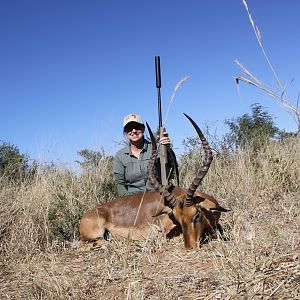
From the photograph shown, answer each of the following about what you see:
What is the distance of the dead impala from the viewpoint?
5.00 m

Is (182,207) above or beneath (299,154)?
beneath

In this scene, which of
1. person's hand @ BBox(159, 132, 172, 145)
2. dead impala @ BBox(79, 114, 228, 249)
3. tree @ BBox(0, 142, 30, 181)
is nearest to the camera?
dead impala @ BBox(79, 114, 228, 249)

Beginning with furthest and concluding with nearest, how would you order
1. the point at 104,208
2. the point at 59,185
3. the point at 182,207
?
the point at 59,185 < the point at 104,208 < the point at 182,207

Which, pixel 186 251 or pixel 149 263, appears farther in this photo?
pixel 186 251

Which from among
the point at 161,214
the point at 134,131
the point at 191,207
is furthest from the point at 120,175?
the point at 191,207

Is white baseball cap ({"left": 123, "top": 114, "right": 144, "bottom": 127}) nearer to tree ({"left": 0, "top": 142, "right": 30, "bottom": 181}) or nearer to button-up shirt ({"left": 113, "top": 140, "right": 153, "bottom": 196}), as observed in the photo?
button-up shirt ({"left": 113, "top": 140, "right": 153, "bottom": 196})

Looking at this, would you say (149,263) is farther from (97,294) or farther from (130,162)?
(130,162)

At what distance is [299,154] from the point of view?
25.7ft

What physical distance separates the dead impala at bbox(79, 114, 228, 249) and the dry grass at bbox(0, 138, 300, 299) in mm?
243

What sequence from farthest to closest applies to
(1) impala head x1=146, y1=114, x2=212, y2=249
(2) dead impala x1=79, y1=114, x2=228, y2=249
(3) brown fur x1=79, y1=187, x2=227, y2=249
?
(3) brown fur x1=79, y1=187, x2=227, y2=249 < (2) dead impala x1=79, y1=114, x2=228, y2=249 < (1) impala head x1=146, y1=114, x2=212, y2=249

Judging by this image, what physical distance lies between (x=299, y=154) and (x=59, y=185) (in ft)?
14.6

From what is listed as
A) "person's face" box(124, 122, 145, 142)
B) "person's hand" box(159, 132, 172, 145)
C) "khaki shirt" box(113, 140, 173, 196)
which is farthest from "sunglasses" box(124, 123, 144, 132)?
"person's hand" box(159, 132, 172, 145)

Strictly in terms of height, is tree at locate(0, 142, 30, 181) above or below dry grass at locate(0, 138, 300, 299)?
above

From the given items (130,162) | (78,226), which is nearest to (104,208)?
(78,226)
